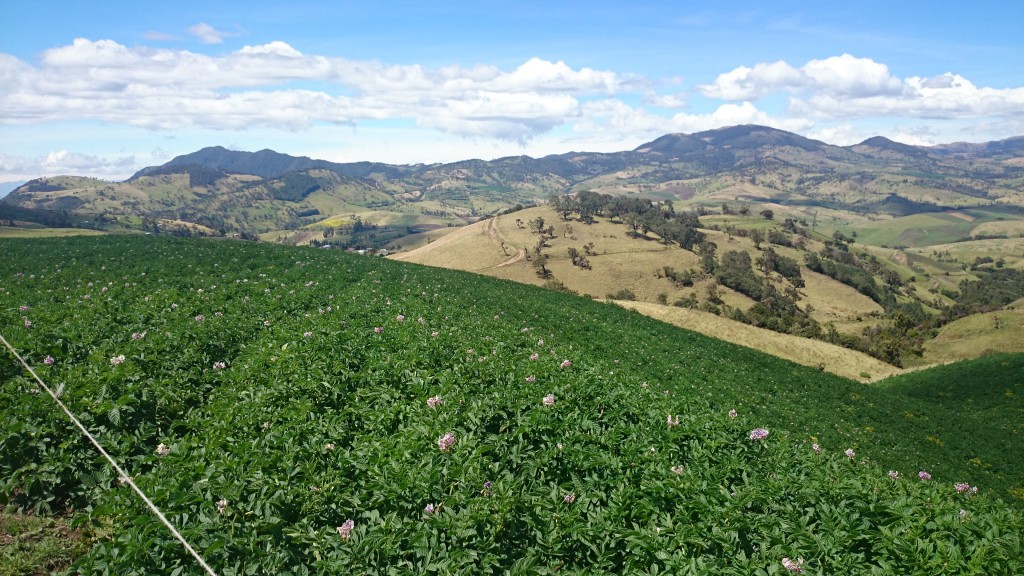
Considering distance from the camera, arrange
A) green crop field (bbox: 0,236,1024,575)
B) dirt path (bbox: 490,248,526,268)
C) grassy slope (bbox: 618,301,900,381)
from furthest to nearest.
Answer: dirt path (bbox: 490,248,526,268) < grassy slope (bbox: 618,301,900,381) < green crop field (bbox: 0,236,1024,575)

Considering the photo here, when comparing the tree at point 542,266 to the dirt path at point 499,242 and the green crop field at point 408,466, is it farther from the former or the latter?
the green crop field at point 408,466

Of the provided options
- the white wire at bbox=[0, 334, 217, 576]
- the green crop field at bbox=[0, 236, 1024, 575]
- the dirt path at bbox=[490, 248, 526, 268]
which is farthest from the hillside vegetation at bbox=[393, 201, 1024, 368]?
the white wire at bbox=[0, 334, 217, 576]

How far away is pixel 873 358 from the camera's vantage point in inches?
2379

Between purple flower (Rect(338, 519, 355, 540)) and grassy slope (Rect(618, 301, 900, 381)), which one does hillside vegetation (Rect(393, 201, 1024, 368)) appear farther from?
purple flower (Rect(338, 519, 355, 540))

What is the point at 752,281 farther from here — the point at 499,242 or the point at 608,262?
the point at 499,242

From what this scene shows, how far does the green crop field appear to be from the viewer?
577cm

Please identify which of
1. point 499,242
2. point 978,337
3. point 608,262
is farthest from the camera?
point 499,242

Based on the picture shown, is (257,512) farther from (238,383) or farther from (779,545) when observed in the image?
(779,545)

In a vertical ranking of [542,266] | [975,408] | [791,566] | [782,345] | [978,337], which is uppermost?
[791,566]

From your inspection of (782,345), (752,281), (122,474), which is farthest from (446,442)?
(752,281)

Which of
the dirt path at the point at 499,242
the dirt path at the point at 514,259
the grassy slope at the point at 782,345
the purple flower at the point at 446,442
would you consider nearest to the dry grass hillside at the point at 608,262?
the dirt path at the point at 499,242

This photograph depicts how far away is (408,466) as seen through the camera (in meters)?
7.00

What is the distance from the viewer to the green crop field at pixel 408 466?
18.9ft

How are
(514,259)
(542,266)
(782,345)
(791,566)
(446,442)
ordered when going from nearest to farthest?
(791,566) < (446,442) < (782,345) < (542,266) < (514,259)
